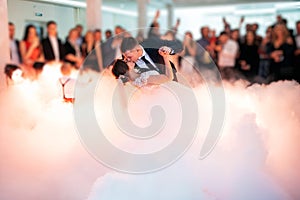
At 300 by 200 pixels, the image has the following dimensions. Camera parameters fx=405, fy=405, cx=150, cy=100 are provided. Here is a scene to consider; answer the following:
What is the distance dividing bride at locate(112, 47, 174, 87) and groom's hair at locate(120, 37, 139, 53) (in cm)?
4

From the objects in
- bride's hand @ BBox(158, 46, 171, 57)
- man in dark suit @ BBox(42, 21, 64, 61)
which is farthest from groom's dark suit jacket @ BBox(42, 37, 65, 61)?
bride's hand @ BBox(158, 46, 171, 57)

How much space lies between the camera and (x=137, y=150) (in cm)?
129

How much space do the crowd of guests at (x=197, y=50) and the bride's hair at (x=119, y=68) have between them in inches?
0.8

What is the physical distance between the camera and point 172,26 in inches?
59.7

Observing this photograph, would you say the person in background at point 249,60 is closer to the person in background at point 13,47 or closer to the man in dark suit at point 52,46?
the man in dark suit at point 52,46

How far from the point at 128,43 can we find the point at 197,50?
1.01 feet

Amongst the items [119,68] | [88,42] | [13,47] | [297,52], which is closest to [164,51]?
[119,68]

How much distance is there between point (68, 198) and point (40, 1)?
0.61m

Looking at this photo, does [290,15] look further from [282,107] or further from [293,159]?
[293,159]

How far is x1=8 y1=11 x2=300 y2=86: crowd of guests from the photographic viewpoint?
1.35 meters

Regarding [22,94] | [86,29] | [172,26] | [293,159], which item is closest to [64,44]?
[86,29]

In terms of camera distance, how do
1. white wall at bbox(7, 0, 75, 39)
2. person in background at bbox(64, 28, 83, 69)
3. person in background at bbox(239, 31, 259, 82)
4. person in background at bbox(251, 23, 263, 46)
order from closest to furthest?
white wall at bbox(7, 0, 75, 39) → person in background at bbox(64, 28, 83, 69) → person in background at bbox(251, 23, 263, 46) → person in background at bbox(239, 31, 259, 82)

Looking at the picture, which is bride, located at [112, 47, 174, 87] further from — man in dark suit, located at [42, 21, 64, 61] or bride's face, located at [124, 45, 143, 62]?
man in dark suit, located at [42, 21, 64, 61]

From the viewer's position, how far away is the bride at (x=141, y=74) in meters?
1.27
